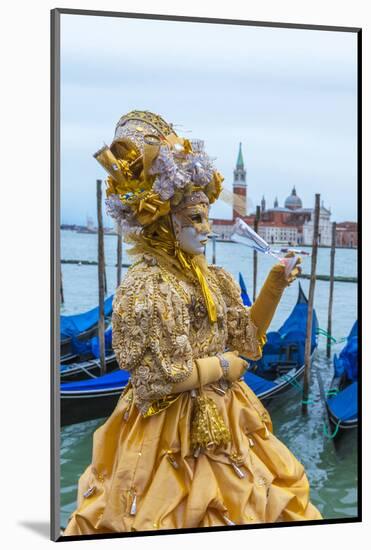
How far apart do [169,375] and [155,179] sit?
2.49 ft

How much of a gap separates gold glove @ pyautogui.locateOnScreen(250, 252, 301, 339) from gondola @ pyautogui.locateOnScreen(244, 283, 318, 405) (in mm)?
912

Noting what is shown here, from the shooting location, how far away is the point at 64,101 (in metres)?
5.41

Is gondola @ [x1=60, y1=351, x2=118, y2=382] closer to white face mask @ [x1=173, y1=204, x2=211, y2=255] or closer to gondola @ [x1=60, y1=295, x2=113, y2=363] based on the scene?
gondola @ [x1=60, y1=295, x2=113, y2=363]

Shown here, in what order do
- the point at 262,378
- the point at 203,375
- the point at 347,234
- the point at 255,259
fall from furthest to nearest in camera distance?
the point at 262,378 < the point at 255,259 < the point at 347,234 < the point at 203,375

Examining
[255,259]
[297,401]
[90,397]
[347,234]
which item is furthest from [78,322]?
[347,234]

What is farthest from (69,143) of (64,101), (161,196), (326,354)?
(326,354)

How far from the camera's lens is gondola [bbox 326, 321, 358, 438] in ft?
20.3

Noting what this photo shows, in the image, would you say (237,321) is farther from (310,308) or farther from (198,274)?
(310,308)

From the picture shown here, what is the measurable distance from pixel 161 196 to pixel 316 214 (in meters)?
1.27

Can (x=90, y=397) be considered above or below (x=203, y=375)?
below

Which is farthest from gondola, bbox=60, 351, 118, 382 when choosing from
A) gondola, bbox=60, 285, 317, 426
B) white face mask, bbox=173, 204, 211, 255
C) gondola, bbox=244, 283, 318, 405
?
white face mask, bbox=173, 204, 211, 255

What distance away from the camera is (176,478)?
5242 mm

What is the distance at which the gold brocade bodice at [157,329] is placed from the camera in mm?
5121

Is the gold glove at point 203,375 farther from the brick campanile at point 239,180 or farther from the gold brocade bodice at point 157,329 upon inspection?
the brick campanile at point 239,180
